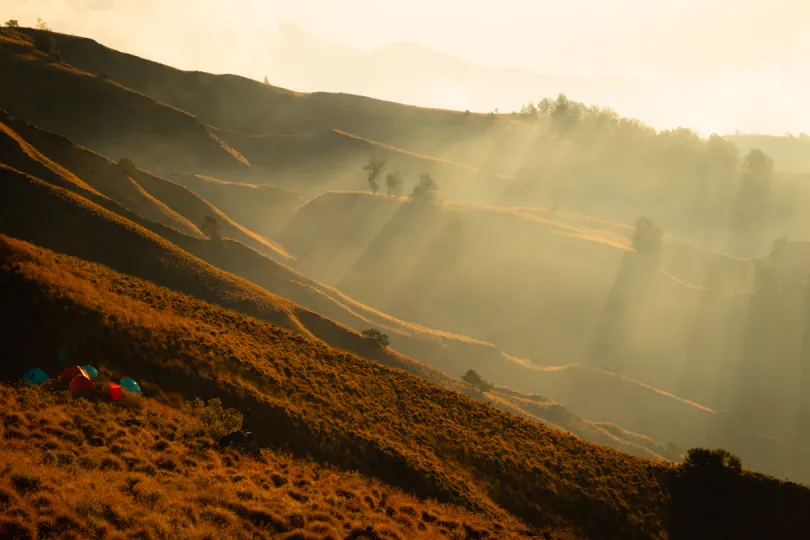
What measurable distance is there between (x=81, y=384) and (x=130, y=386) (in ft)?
7.87

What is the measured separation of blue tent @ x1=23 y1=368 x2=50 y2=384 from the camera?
79.7 ft

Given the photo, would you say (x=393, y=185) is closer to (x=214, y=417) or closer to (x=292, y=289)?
(x=292, y=289)

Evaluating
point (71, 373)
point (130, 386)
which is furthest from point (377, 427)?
point (71, 373)

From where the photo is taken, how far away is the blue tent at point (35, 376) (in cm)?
2430

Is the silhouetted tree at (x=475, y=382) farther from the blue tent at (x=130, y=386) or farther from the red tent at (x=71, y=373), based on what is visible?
the red tent at (x=71, y=373)

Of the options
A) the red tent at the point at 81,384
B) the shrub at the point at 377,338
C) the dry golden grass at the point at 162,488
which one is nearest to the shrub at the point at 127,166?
the shrub at the point at 377,338

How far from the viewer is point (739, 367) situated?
130000 millimetres

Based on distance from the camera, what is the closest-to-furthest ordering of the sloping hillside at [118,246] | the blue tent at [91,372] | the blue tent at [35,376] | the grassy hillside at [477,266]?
1. the blue tent at [35,376]
2. the blue tent at [91,372]
3. the sloping hillside at [118,246]
4. the grassy hillside at [477,266]

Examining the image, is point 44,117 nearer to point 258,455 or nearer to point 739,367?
point 258,455

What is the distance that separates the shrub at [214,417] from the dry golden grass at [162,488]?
49 cm


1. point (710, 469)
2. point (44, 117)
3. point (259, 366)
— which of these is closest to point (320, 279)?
point (44, 117)

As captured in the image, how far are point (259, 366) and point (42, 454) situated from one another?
1555cm

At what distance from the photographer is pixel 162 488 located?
18719 mm

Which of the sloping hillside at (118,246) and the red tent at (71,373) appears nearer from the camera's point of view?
the red tent at (71,373)
